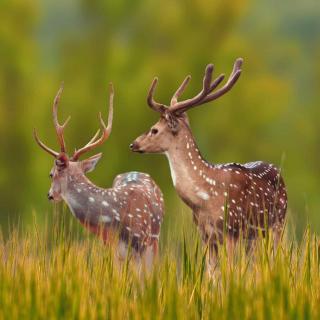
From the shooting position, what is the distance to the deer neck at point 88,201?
7801mm

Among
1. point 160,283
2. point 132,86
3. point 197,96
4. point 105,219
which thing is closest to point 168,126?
point 197,96

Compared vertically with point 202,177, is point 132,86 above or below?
above

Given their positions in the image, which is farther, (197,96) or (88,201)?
(88,201)

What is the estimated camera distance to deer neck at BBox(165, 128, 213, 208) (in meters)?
7.22

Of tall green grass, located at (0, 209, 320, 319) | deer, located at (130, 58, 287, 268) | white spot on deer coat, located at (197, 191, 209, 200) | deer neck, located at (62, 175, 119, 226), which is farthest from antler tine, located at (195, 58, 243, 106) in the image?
tall green grass, located at (0, 209, 320, 319)

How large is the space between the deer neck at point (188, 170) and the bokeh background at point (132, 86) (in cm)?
1222

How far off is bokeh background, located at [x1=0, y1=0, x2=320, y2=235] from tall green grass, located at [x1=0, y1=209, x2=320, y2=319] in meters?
13.5

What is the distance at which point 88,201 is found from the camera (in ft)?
25.9

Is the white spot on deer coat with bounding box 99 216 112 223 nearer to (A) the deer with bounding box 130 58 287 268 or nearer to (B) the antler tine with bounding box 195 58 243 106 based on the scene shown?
(A) the deer with bounding box 130 58 287 268

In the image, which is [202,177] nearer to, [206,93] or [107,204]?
[206,93]

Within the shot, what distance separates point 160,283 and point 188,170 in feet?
4.96

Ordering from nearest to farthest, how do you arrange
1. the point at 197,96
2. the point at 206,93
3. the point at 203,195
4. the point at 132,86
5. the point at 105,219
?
the point at 203,195, the point at 197,96, the point at 206,93, the point at 105,219, the point at 132,86

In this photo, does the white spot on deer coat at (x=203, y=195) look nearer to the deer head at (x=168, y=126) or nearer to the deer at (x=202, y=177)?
the deer at (x=202, y=177)

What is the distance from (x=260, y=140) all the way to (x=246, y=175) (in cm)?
1423
